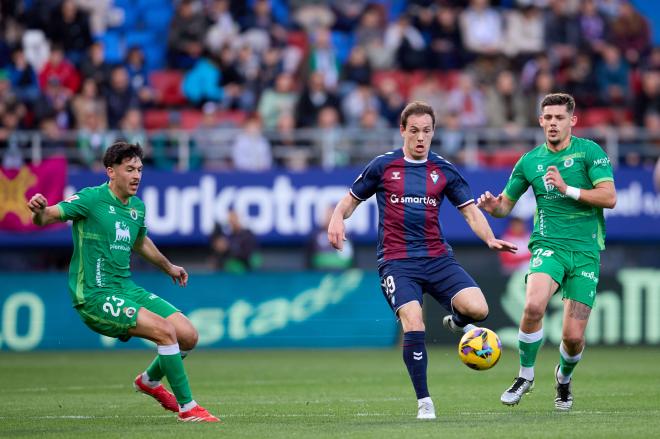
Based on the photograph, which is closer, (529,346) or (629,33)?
(529,346)

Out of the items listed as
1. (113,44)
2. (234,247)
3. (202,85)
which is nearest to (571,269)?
(234,247)

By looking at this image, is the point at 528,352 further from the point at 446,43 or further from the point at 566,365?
the point at 446,43

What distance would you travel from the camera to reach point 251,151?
22.8 metres

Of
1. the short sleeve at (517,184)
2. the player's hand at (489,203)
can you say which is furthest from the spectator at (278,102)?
the player's hand at (489,203)

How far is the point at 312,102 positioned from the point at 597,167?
12699 mm

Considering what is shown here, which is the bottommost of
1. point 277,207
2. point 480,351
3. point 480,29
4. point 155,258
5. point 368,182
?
point 480,351

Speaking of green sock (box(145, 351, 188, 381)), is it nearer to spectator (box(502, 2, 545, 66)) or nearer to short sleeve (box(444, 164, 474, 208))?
short sleeve (box(444, 164, 474, 208))

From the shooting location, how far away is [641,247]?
23594mm

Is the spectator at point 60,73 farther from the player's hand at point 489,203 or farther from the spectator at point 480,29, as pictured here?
the player's hand at point 489,203

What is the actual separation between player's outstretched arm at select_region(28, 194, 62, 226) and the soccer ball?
361cm

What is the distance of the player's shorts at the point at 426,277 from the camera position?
1041cm

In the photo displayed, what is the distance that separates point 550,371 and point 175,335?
6.90m

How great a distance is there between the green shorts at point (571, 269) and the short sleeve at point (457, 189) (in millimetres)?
857

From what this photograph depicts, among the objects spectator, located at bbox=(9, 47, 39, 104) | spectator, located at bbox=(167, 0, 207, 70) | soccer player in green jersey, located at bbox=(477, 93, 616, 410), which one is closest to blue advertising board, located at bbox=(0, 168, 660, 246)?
spectator, located at bbox=(9, 47, 39, 104)
